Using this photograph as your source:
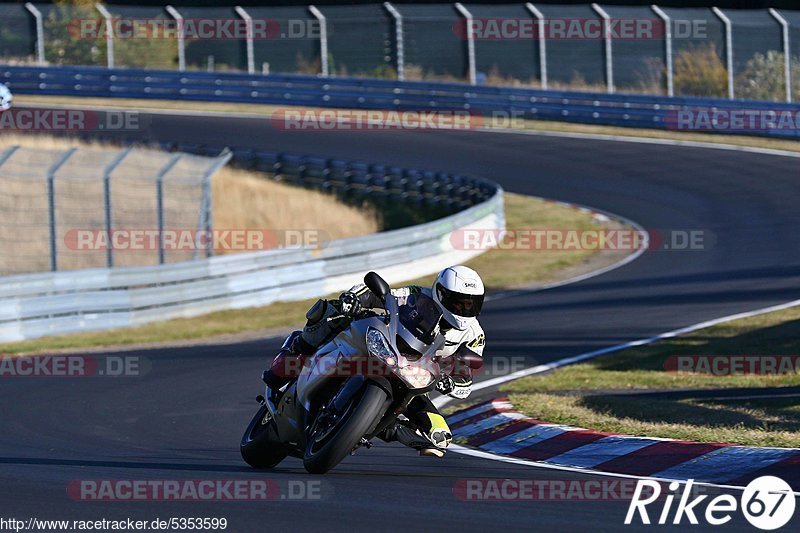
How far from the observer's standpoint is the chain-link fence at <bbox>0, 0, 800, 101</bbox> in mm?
36156

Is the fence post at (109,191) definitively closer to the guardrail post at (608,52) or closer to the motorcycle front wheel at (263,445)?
the motorcycle front wheel at (263,445)

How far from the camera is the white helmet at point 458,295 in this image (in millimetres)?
7129

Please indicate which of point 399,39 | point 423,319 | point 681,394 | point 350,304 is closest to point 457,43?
point 399,39

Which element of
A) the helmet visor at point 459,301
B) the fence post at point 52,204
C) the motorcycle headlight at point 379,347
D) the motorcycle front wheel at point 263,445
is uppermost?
the helmet visor at point 459,301

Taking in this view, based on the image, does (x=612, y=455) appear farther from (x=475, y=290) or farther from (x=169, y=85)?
(x=169, y=85)

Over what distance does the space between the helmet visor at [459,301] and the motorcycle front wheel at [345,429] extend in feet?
2.10

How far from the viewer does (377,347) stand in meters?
7.33

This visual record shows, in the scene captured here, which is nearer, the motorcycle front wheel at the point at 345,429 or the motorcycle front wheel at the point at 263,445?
the motorcycle front wheel at the point at 345,429

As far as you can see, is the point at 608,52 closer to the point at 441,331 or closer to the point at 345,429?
the point at 441,331

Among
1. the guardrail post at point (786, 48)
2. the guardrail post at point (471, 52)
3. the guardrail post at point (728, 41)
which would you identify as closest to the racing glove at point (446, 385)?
the guardrail post at point (786, 48)

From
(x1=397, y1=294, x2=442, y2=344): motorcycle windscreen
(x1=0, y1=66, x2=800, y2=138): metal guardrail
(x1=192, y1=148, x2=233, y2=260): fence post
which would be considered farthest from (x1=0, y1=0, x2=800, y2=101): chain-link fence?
(x1=397, y1=294, x2=442, y2=344): motorcycle windscreen

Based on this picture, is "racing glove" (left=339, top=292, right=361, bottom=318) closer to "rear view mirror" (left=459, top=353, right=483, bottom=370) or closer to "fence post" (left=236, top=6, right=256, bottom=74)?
"rear view mirror" (left=459, top=353, right=483, bottom=370)

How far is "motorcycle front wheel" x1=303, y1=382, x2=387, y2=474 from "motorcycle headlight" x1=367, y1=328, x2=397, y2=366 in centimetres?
18

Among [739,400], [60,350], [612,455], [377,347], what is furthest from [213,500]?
[60,350]
